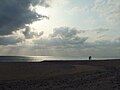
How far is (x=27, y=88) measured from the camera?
21.5 metres

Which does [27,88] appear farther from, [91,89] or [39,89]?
[91,89]

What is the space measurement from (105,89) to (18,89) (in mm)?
7196

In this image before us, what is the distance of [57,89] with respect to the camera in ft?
67.5

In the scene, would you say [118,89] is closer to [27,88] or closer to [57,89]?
[57,89]

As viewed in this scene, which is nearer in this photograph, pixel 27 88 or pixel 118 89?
pixel 118 89

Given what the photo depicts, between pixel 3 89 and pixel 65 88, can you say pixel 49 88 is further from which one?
pixel 3 89

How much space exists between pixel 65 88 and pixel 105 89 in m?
3.33

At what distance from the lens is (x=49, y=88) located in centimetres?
2122

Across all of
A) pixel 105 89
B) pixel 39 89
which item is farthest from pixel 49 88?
pixel 105 89

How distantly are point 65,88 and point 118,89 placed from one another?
4.36m

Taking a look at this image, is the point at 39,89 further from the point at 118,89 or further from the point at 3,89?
the point at 118,89

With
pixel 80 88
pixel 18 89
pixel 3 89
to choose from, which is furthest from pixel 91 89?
pixel 3 89

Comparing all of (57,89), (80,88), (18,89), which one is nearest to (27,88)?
(18,89)

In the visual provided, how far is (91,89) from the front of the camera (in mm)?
20438
